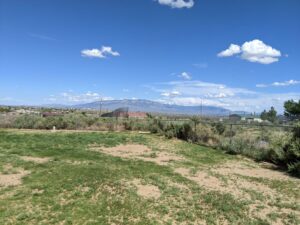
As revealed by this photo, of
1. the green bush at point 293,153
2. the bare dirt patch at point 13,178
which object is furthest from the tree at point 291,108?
the bare dirt patch at point 13,178

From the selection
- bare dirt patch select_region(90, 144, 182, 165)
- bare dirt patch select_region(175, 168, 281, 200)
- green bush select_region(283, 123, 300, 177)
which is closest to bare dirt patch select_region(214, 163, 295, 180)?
green bush select_region(283, 123, 300, 177)

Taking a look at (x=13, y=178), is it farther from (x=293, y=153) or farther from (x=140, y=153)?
(x=293, y=153)

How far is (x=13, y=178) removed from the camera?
27.1ft

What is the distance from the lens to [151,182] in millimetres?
8367

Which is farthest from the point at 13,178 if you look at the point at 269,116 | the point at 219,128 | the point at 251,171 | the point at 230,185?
the point at 269,116

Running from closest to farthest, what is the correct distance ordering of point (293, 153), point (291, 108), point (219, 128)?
point (293, 153) → point (219, 128) → point (291, 108)

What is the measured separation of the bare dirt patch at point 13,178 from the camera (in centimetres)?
778

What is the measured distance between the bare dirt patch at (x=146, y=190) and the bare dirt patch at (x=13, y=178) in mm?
2821

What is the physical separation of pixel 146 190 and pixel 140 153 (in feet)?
19.5

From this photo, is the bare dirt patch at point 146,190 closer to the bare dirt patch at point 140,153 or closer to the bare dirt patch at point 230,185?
the bare dirt patch at point 230,185

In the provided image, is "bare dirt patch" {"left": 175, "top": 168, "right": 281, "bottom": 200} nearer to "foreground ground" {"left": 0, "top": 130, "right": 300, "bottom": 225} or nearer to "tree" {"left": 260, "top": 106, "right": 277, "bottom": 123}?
"foreground ground" {"left": 0, "top": 130, "right": 300, "bottom": 225}

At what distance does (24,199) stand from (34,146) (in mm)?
7825

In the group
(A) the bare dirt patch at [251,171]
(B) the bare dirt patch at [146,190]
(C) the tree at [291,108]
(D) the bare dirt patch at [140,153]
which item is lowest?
(B) the bare dirt patch at [146,190]

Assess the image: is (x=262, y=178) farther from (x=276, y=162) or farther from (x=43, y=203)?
(x=43, y=203)
